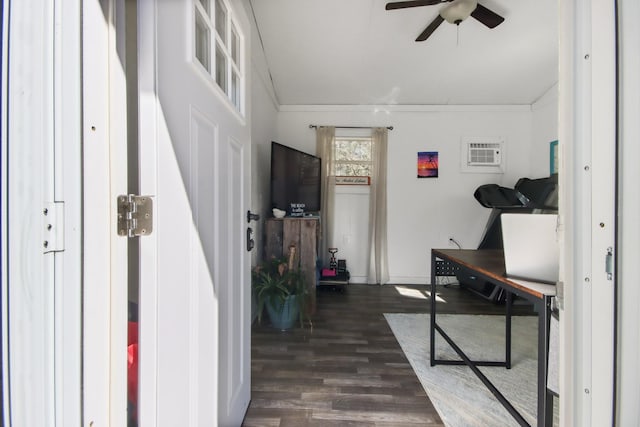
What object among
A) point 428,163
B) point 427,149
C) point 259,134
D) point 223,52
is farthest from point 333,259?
point 223,52

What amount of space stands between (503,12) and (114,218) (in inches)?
127

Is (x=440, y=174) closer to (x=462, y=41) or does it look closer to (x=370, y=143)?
(x=370, y=143)

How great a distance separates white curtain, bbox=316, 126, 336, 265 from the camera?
144 inches

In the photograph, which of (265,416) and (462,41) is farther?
(462,41)

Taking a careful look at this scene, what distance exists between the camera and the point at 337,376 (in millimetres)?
1628

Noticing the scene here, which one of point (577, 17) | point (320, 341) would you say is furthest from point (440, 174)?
point (577, 17)

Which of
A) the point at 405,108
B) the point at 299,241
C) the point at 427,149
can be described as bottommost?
the point at 299,241

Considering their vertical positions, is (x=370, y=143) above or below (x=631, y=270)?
above

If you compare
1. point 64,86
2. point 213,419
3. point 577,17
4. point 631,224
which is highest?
point 577,17

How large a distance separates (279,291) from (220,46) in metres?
→ 1.81

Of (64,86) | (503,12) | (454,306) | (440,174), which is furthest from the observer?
(440,174)

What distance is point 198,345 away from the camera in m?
0.81

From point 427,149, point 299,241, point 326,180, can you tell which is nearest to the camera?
point 299,241

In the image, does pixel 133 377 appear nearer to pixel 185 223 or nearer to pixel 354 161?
pixel 185 223
